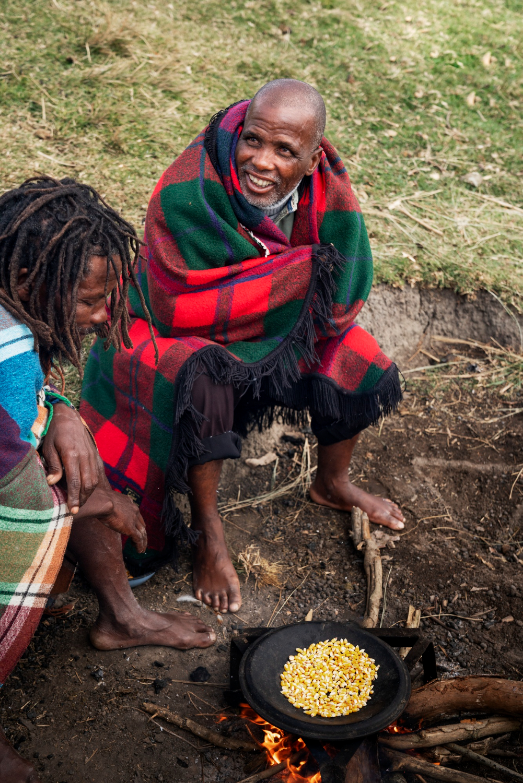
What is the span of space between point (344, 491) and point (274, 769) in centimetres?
142

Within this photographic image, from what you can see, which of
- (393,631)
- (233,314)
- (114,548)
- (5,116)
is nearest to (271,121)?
(233,314)

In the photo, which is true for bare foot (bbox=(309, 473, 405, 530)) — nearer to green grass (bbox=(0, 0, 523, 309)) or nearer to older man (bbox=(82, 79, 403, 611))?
older man (bbox=(82, 79, 403, 611))

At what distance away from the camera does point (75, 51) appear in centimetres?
494

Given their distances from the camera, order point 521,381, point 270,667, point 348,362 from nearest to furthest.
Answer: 1. point 270,667
2. point 348,362
3. point 521,381

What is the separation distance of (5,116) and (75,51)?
94 cm

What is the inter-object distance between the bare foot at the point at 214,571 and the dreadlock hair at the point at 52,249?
1032mm

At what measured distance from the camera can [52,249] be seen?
1.77 m

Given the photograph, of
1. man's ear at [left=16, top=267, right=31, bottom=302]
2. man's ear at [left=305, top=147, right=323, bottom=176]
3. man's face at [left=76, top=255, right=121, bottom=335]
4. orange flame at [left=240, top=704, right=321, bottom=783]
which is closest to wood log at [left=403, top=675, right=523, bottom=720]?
orange flame at [left=240, top=704, right=321, bottom=783]

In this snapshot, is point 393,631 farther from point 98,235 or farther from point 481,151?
point 481,151

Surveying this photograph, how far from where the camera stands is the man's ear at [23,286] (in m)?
1.76

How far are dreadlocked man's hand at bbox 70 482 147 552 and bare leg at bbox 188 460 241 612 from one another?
424 mm

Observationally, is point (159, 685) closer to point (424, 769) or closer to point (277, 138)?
point (424, 769)

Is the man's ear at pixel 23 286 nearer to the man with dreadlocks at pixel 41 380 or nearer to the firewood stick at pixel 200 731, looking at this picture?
the man with dreadlocks at pixel 41 380

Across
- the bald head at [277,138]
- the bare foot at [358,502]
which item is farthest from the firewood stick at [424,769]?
the bald head at [277,138]
